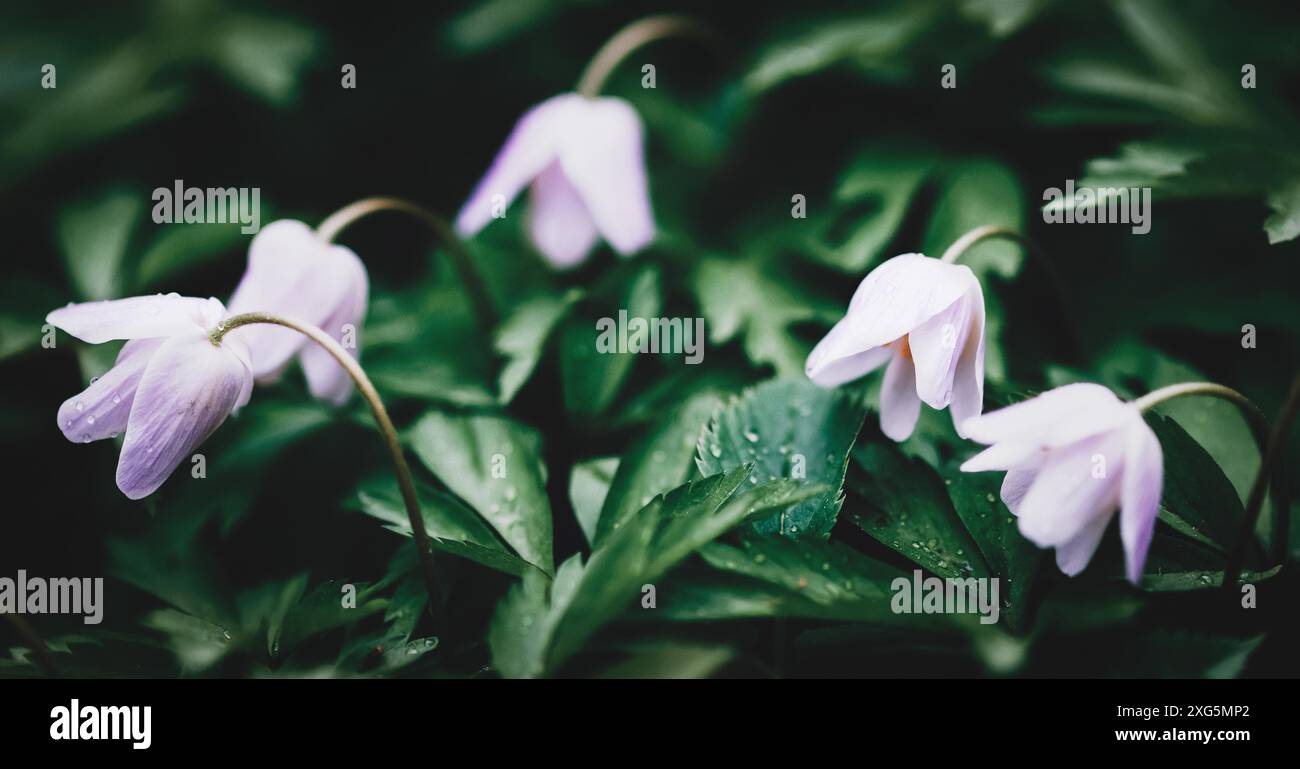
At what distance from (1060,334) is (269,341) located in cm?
91

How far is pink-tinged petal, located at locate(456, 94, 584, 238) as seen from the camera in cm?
122

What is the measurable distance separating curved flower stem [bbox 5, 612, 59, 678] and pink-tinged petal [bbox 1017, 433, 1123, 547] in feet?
2.60

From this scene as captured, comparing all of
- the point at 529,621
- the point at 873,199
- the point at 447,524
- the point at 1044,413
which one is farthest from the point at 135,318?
the point at 873,199

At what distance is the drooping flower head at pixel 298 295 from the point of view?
104 cm

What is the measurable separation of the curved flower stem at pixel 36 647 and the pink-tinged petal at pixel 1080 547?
0.83 meters

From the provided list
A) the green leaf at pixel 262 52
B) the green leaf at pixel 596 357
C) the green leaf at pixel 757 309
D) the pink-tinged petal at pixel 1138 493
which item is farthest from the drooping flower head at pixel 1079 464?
the green leaf at pixel 262 52

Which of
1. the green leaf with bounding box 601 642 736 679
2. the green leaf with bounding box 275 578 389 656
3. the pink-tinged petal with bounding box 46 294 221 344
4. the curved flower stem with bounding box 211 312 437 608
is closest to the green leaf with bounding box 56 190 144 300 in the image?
the pink-tinged petal with bounding box 46 294 221 344

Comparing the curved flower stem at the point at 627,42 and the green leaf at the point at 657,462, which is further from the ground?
the curved flower stem at the point at 627,42

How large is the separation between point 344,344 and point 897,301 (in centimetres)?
62

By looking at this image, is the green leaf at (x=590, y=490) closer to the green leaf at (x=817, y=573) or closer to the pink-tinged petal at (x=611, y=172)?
the green leaf at (x=817, y=573)

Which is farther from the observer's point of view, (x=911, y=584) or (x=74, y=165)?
(x=74, y=165)
